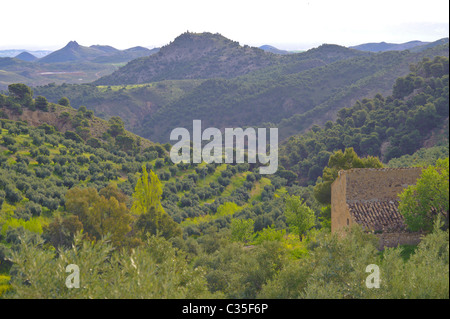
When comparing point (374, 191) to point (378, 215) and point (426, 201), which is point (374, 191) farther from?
point (426, 201)

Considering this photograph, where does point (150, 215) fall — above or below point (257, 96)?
below

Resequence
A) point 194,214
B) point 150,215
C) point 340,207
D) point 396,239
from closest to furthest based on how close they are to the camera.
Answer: point 396,239, point 340,207, point 150,215, point 194,214

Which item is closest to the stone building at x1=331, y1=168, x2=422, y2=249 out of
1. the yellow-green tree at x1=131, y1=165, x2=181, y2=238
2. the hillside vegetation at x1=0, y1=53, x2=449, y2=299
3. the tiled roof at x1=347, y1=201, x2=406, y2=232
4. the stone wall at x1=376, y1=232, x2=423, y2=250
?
the tiled roof at x1=347, y1=201, x2=406, y2=232

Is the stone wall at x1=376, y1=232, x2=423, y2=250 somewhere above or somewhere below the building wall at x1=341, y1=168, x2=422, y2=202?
below

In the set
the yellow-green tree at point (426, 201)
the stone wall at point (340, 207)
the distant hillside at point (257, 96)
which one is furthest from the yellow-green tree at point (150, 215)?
the distant hillside at point (257, 96)

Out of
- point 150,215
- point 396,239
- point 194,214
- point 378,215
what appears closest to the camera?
point 396,239

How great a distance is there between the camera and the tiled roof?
20375 mm

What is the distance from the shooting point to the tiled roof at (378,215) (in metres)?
20.4

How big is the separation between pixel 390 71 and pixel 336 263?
103 meters

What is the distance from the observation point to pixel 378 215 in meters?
20.9

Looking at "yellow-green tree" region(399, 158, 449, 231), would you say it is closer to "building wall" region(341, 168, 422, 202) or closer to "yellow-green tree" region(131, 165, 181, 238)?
"building wall" region(341, 168, 422, 202)

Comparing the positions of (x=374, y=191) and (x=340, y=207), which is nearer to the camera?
(x=374, y=191)

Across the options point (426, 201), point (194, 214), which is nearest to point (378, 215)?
point (426, 201)

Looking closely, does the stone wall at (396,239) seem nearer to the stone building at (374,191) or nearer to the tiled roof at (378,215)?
the tiled roof at (378,215)
